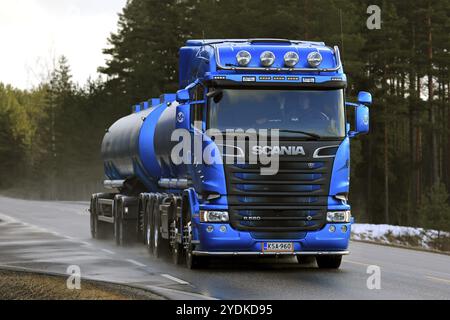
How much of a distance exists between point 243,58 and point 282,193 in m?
2.33

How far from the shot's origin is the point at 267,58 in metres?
16.1

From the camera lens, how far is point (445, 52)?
62500 mm

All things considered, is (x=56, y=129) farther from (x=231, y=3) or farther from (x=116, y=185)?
(x=116, y=185)

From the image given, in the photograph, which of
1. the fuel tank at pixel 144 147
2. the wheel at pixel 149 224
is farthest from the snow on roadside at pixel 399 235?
the wheel at pixel 149 224

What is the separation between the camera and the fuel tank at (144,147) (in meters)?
19.3

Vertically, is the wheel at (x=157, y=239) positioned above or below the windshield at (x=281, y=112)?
below

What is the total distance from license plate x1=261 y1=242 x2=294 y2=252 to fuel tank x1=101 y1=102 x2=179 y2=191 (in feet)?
10.5

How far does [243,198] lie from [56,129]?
292 feet

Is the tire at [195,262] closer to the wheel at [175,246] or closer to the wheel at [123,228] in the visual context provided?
the wheel at [175,246]

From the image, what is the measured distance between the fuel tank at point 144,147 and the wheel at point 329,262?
10.5 ft

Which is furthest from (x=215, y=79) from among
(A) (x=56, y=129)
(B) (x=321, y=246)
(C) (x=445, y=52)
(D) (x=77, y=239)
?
(A) (x=56, y=129)

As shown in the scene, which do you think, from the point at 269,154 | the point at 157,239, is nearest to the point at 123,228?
the point at 157,239

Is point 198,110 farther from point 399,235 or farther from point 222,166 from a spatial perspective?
point 399,235

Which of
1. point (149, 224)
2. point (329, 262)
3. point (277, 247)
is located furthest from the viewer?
point (149, 224)
